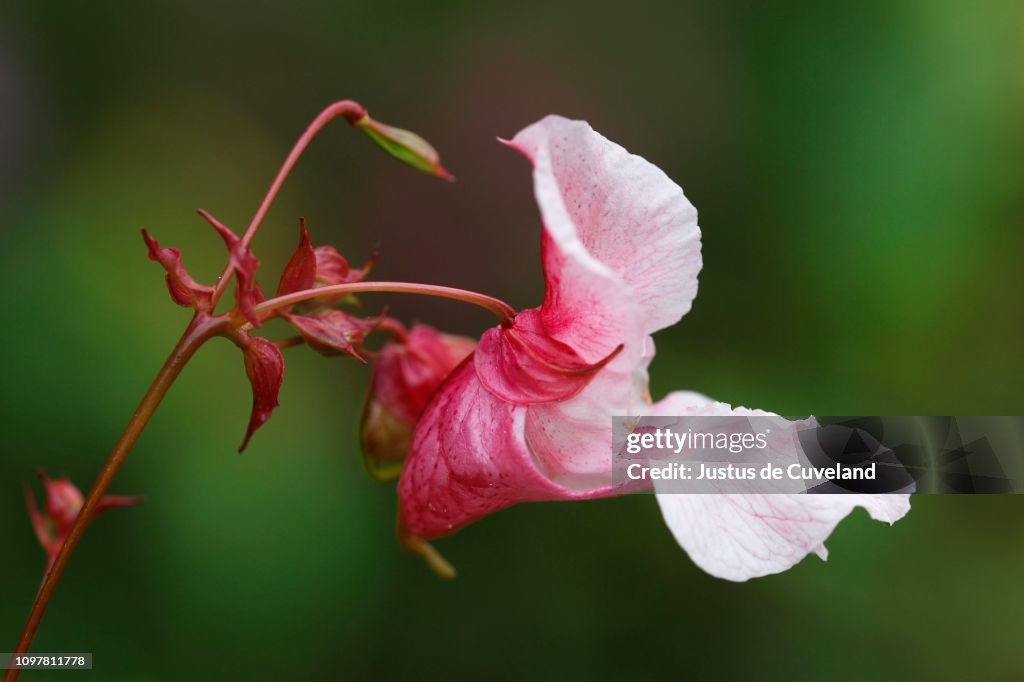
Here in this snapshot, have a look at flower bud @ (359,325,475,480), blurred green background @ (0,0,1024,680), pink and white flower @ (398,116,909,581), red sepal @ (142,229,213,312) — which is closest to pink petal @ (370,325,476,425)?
flower bud @ (359,325,475,480)

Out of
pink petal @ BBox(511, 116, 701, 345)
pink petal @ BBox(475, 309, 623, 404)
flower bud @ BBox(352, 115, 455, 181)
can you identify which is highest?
flower bud @ BBox(352, 115, 455, 181)

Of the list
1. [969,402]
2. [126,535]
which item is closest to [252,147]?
[126,535]

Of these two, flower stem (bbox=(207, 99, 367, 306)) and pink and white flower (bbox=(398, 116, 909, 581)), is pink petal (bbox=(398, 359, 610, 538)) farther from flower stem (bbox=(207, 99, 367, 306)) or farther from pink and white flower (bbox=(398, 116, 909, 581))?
flower stem (bbox=(207, 99, 367, 306))

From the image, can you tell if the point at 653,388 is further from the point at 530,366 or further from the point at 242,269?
the point at 242,269

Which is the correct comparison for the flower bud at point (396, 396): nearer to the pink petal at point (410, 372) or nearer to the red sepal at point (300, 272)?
the pink petal at point (410, 372)

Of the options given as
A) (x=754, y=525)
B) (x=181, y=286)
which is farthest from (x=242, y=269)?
(x=754, y=525)

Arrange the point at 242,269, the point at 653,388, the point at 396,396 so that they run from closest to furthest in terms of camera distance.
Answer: the point at 242,269
the point at 396,396
the point at 653,388

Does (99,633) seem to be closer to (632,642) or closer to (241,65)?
(632,642)
